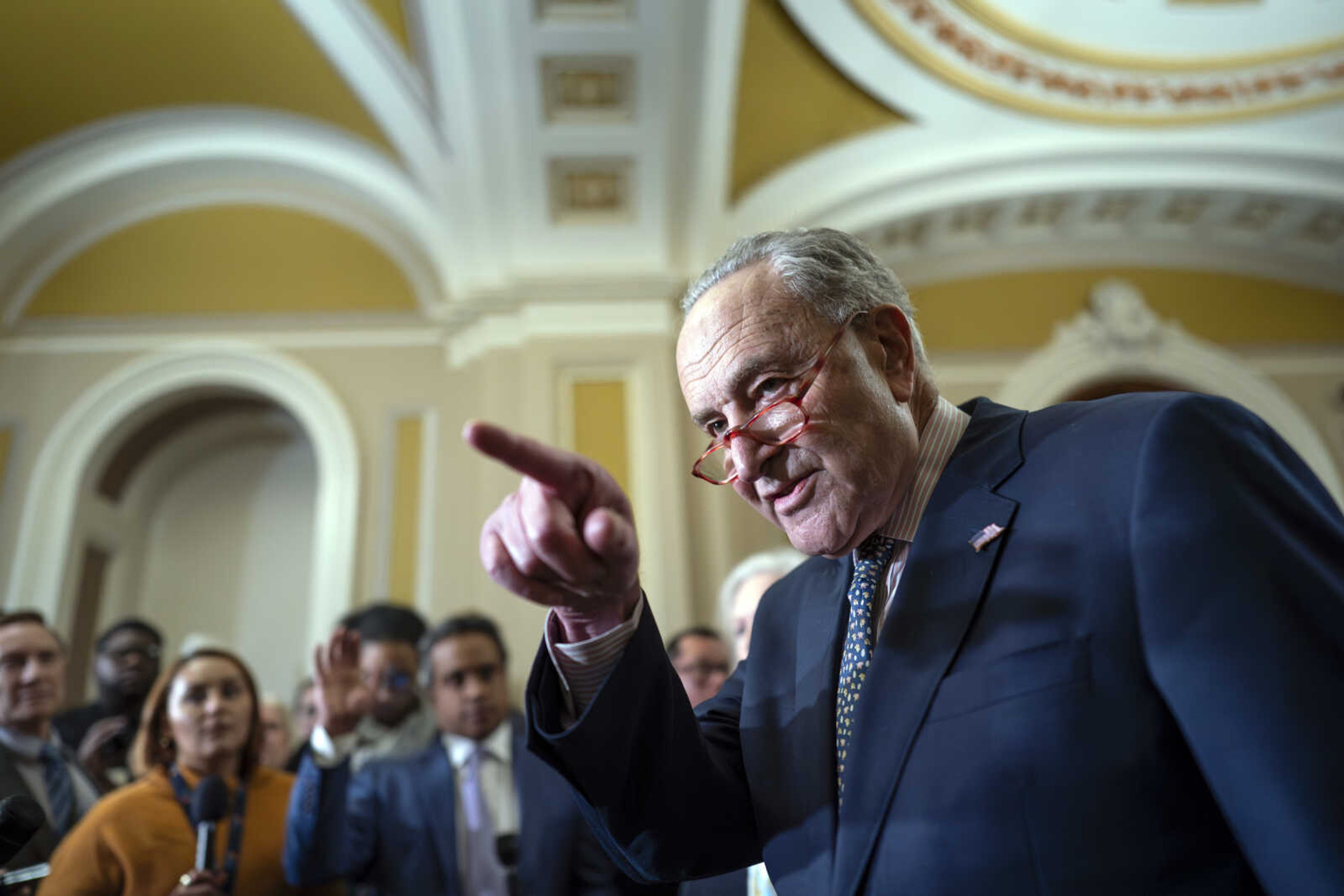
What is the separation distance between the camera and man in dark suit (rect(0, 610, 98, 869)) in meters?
2.81

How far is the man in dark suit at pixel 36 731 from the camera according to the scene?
9.23 feet

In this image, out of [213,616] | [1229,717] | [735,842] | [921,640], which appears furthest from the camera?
[213,616]

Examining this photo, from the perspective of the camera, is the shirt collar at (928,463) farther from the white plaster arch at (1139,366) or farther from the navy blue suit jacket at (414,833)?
the white plaster arch at (1139,366)

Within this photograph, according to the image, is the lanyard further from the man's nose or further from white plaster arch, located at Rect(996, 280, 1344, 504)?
white plaster arch, located at Rect(996, 280, 1344, 504)

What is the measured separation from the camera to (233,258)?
6285 millimetres

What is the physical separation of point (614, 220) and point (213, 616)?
3.58 m

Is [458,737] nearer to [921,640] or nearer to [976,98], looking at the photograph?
[921,640]

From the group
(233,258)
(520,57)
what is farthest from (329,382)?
(520,57)

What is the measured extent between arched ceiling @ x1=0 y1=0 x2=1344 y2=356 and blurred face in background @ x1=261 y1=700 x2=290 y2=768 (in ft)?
7.94

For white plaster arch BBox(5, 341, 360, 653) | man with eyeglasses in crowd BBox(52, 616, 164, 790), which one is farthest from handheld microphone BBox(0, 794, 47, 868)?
white plaster arch BBox(5, 341, 360, 653)

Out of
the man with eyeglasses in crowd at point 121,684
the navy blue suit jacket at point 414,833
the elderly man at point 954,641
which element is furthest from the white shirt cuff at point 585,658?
the man with eyeglasses in crowd at point 121,684

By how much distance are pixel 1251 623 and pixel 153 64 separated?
6.09 meters

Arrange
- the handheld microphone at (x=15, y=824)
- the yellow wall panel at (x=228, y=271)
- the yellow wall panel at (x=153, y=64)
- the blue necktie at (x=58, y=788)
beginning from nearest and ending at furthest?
the handheld microphone at (x=15, y=824) → the blue necktie at (x=58, y=788) → the yellow wall panel at (x=153, y=64) → the yellow wall panel at (x=228, y=271)

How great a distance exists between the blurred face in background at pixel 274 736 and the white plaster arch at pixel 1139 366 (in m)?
4.76
